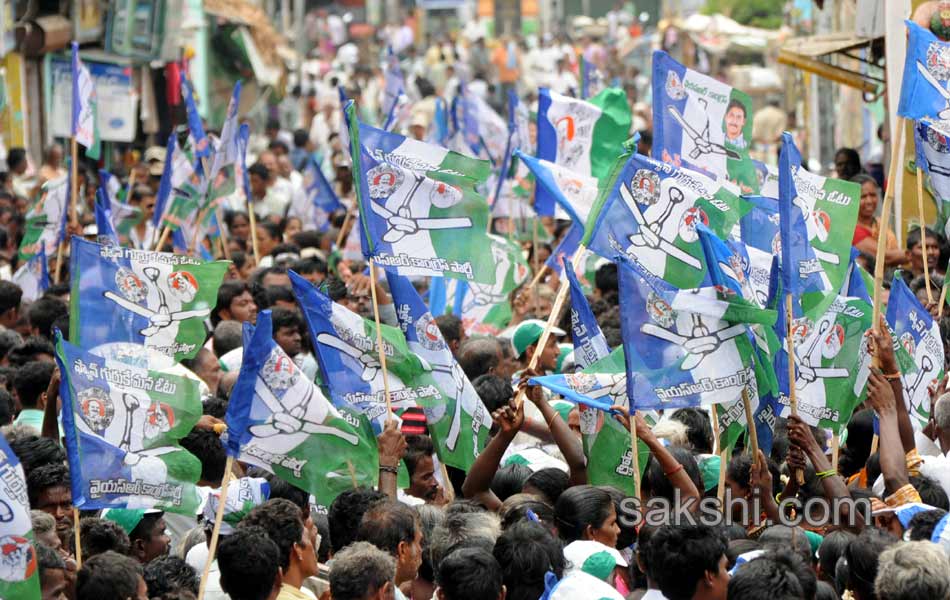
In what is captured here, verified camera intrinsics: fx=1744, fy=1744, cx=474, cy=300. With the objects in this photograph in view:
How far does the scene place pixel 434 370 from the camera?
7.92 metres

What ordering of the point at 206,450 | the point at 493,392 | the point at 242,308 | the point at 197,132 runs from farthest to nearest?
the point at 197,132 < the point at 242,308 < the point at 493,392 < the point at 206,450

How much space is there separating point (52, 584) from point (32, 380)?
2.92 meters

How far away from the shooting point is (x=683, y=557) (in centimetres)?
545

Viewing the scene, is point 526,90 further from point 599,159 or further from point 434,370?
point 434,370

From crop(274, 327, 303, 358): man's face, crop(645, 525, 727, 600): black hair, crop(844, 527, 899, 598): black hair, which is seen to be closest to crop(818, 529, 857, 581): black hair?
crop(844, 527, 899, 598): black hair

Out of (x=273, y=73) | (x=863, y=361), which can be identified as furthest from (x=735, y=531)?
(x=273, y=73)

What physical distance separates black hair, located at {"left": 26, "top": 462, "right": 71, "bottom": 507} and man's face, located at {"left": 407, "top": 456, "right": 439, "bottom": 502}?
1531 mm

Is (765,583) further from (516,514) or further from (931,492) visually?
(931,492)

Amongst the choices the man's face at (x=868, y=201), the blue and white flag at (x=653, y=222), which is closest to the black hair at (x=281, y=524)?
the blue and white flag at (x=653, y=222)

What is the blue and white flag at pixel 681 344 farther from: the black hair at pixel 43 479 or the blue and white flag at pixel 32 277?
the blue and white flag at pixel 32 277

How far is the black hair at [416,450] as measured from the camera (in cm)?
767

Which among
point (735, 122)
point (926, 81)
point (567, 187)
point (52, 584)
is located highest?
point (926, 81)

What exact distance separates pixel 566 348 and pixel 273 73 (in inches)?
864

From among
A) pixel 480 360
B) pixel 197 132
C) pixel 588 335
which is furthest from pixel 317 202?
pixel 588 335
